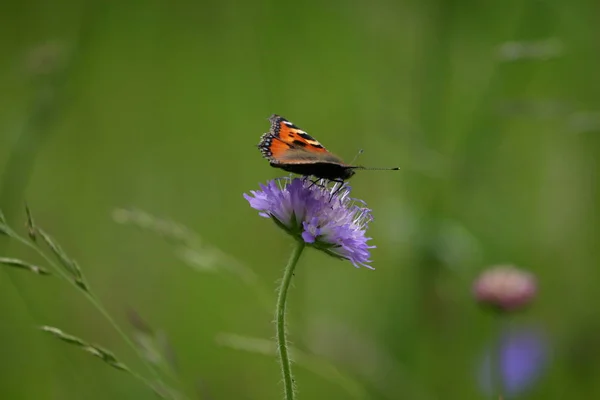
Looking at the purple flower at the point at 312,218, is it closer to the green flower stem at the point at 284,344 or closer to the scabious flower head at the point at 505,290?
the green flower stem at the point at 284,344

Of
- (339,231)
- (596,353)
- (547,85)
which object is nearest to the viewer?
(339,231)

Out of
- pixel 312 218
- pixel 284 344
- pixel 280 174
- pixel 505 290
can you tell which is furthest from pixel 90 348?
pixel 280 174

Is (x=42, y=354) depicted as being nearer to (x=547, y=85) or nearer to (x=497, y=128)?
(x=497, y=128)

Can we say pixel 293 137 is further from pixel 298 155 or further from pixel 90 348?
pixel 90 348

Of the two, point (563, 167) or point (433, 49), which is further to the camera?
point (563, 167)

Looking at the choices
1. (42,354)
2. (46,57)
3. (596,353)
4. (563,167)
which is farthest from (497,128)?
(42,354)

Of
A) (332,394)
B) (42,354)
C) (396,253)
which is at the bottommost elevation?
(42,354)

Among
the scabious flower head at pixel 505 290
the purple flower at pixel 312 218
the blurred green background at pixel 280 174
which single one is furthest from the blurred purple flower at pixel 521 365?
the purple flower at pixel 312 218
